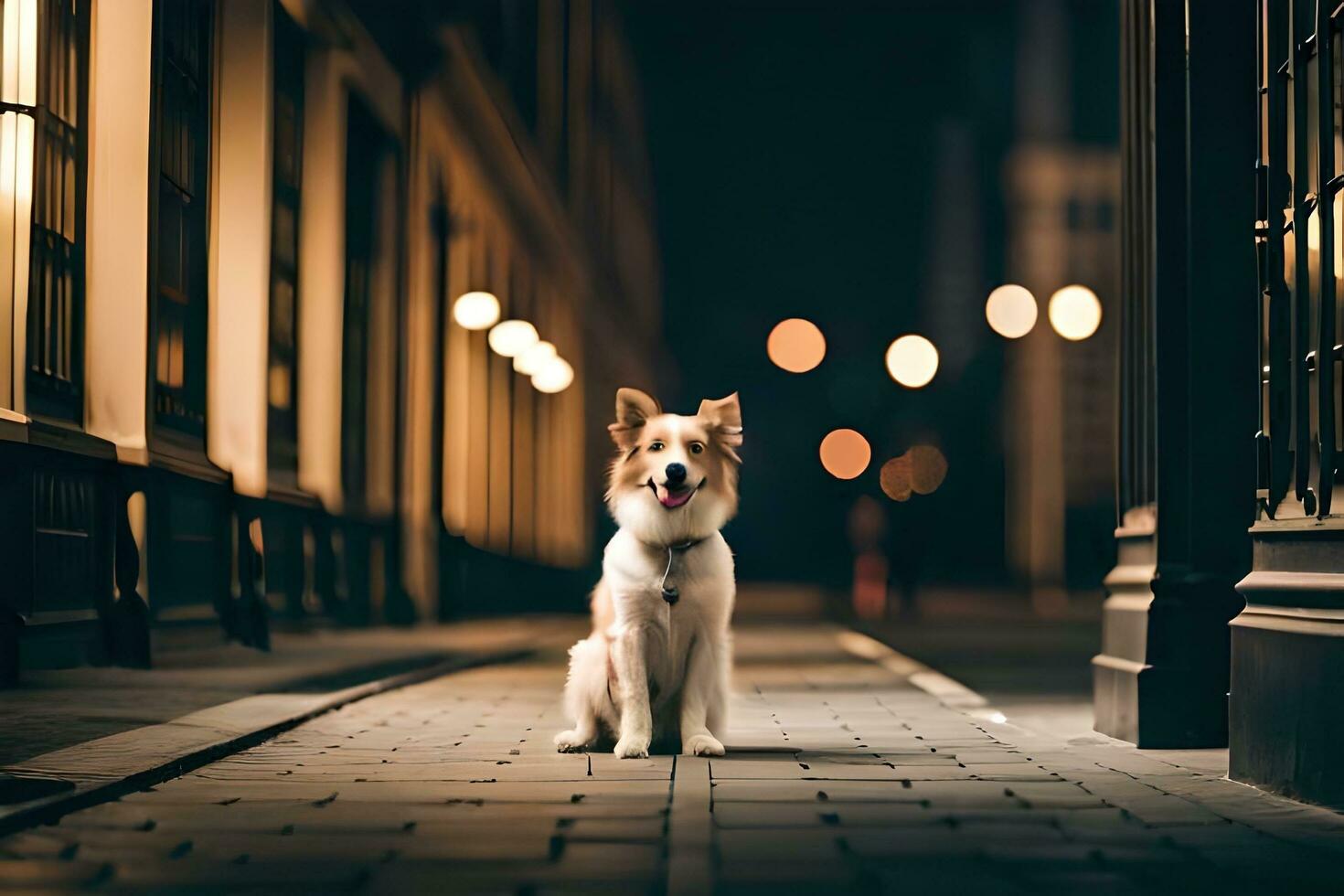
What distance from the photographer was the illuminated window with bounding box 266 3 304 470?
20250 millimetres

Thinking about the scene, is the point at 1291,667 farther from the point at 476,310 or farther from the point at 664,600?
the point at 476,310

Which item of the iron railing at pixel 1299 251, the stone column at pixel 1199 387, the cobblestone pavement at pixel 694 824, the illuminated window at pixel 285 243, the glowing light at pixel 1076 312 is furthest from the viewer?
the illuminated window at pixel 285 243

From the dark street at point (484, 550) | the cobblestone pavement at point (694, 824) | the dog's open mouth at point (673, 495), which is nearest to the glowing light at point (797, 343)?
the dark street at point (484, 550)

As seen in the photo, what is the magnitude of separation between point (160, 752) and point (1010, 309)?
580 inches

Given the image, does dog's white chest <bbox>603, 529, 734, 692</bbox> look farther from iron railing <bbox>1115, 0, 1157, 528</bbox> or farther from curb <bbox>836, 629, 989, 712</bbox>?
curb <bbox>836, 629, 989, 712</bbox>

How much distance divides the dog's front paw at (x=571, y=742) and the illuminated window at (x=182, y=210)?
7.56 meters

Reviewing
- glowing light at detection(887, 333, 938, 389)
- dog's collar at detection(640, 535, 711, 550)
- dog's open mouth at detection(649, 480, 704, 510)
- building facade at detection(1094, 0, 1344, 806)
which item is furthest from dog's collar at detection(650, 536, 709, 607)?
glowing light at detection(887, 333, 938, 389)

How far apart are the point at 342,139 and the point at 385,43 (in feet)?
10.8

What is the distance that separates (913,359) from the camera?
25094 millimetres

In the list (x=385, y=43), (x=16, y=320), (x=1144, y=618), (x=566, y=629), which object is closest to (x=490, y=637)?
(x=566, y=629)

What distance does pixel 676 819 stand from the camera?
666 centimetres

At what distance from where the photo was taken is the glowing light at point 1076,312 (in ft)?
64.0

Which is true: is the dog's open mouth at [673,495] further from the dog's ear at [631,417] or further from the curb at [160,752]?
the curb at [160,752]

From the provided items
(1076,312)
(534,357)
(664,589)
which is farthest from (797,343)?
(664,589)
